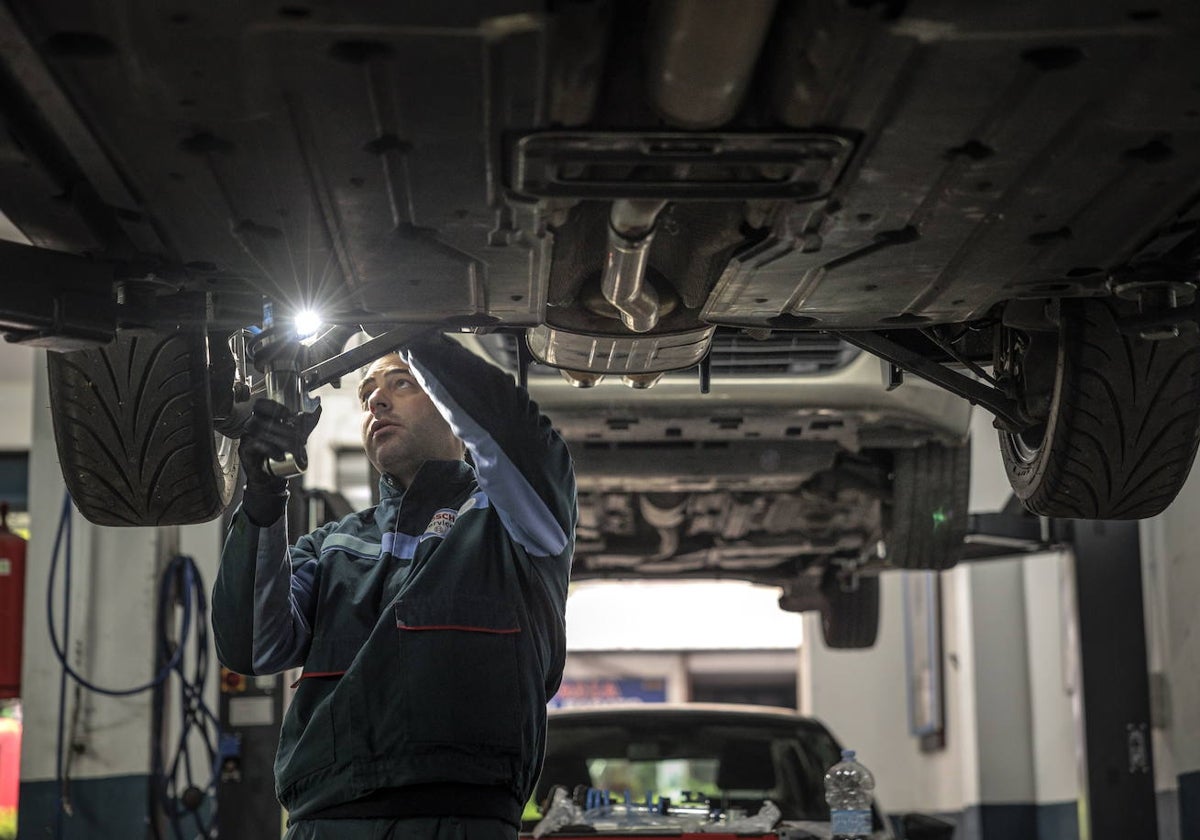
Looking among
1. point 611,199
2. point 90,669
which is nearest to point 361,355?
point 611,199

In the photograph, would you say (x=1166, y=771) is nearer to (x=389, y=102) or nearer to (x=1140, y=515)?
(x=1140, y=515)

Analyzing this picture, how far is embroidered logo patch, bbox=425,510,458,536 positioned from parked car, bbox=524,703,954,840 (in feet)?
6.32

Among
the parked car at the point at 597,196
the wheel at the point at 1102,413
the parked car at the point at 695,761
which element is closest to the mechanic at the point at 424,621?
the parked car at the point at 597,196

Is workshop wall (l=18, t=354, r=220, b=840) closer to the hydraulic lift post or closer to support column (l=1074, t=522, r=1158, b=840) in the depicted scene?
the hydraulic lift post

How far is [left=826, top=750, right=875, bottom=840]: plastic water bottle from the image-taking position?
13.7 feet

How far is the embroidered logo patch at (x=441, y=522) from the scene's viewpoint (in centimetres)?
286

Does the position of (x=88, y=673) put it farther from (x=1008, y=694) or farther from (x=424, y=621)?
(x=1008, y=694)

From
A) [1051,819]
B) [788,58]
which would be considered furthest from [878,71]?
[1051,819]

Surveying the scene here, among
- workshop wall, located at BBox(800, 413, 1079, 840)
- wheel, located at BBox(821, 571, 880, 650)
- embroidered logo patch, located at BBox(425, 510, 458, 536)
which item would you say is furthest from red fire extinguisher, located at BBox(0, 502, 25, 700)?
workshop wall, located at BBox(800, 413, 1079, 840)

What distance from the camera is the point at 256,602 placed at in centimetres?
270

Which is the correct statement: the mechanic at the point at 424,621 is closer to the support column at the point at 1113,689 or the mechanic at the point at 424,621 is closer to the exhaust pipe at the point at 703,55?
the exhaust pipe at the point at 703,55

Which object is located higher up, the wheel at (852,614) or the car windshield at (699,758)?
the wheel at (852,614)

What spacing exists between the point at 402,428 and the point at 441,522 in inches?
10.0

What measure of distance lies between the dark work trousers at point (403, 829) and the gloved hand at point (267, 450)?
546mm
